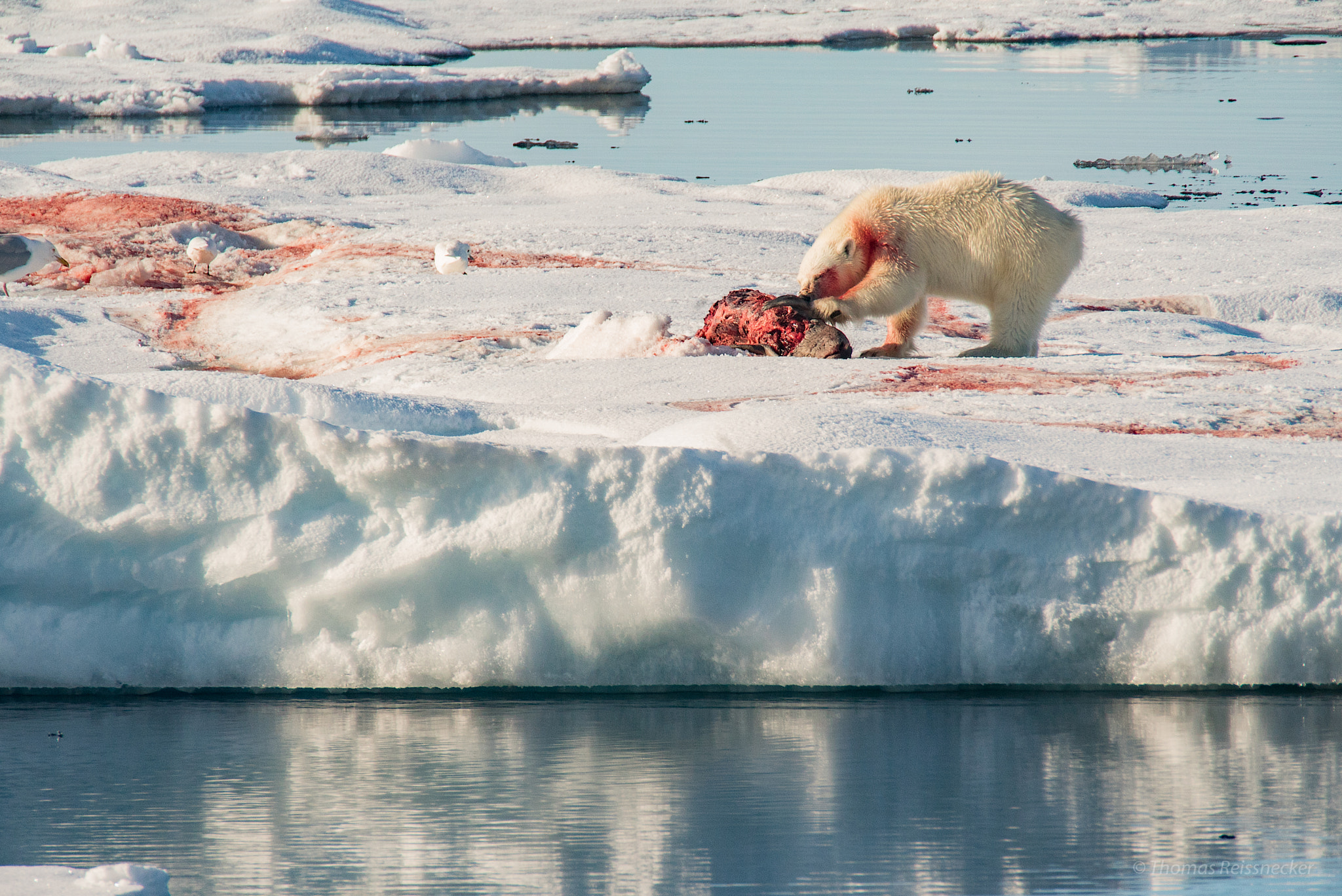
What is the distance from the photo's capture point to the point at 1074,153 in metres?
16.4

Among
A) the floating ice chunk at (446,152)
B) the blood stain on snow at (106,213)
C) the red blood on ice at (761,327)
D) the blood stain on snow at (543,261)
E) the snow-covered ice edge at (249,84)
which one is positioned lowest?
the red blood on ice at (761,327)

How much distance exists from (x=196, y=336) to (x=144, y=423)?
3786mm

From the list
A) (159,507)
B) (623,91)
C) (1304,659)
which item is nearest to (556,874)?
(159,507)

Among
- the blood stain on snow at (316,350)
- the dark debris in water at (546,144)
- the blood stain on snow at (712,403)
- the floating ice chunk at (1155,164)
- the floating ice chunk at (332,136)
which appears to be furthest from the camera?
the floating ice chunk at (332,136)

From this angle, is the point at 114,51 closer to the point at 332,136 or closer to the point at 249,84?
the point at 249,84

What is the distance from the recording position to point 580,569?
341cm

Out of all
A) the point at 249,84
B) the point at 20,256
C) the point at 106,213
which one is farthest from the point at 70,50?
the point at 20,256

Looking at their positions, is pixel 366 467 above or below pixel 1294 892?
above

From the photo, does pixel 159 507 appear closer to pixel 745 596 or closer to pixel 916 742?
pixel 745 596

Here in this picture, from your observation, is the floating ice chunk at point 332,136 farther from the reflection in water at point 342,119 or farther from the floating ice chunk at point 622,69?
the floating ice chunk at point 622,69

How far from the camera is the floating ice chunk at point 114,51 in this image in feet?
84.6

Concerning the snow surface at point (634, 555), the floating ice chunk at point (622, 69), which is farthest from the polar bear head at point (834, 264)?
the floating ice chunk at point (622, 69)

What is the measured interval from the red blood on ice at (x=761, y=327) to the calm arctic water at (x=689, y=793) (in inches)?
99.6

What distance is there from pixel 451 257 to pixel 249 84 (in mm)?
16441
